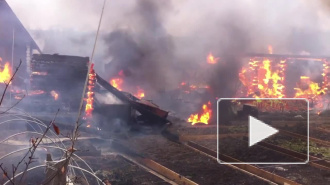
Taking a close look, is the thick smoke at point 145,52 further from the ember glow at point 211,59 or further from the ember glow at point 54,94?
the ember glow at point 54,94

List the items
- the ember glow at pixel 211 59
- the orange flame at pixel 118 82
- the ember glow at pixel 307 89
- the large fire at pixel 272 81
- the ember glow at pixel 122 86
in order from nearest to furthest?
the ember glow at pixel 122 86 < the ember glow at pixel 211 59 < the orange flame at pixel 118 82 < the large fire at pixel 272 81 < the ember glow at pixel 307 89

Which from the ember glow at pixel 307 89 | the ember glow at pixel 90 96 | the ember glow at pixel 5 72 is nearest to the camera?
the ember glow at pixel 90 96

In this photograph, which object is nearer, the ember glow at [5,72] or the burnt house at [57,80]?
the burnt house at [57,80]

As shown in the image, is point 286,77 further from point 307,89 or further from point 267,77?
point 307,89

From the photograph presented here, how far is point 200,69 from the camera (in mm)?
31891

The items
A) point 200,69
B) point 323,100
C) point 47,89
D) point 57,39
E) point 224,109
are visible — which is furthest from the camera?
point 57,39

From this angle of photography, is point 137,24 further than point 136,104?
Yes

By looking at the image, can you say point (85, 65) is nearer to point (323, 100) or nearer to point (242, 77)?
point (242, 77)

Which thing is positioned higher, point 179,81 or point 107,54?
point 107,54

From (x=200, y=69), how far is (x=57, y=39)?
71.9ft

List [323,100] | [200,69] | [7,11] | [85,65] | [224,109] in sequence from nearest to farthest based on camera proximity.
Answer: [85,65]
[224,109]
[7,11]
[200,69]
[323,100]

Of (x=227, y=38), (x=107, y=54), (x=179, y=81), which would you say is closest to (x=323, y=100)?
(x=227, y=38)
